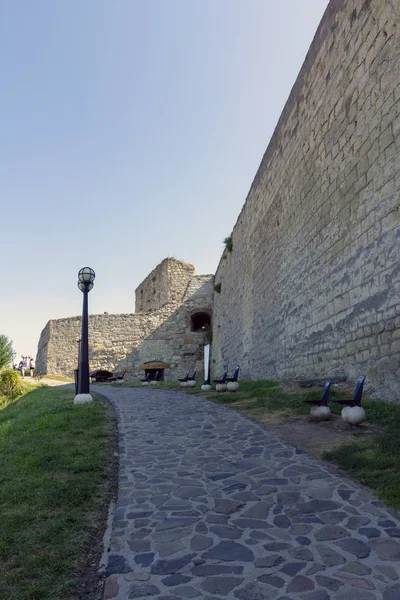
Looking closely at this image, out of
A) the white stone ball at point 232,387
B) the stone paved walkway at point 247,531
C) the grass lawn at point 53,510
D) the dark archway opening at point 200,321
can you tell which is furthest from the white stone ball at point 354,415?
the dark archway opening at point 200,321

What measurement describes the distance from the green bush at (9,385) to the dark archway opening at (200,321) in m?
11.4

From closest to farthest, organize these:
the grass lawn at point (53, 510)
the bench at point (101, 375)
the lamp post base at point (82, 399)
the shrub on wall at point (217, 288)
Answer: the grass lawn at point (53, 510) → the lamp post base at point (82, 399) → the shrub on wall at point (217, 288) → the bench at point (101, 375)

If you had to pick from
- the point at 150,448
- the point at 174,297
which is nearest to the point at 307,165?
the point at 150,448

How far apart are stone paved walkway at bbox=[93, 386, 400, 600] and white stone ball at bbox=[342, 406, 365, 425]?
87 centimetres

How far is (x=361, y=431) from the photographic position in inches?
200

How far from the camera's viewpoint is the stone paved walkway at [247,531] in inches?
91.4

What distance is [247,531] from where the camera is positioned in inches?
119

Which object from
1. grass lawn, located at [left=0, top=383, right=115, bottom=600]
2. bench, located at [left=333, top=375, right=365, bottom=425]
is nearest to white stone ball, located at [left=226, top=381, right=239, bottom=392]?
grass lawn, located at [left=0, top=383, right=115, bottom=600]

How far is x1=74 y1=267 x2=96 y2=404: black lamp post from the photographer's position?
32.5 ft

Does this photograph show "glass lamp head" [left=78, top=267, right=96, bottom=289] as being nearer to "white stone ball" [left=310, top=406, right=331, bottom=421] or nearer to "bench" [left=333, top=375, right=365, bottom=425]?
→ "white stone ball" [left=310, top=406, right=331, bottom=421]

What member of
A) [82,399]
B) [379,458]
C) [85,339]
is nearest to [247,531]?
[379,458]

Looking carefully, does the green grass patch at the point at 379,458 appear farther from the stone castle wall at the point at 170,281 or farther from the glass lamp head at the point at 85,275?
the stone castle wall at the point at 170,281

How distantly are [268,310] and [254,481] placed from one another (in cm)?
938

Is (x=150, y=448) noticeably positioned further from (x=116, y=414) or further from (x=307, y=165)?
(x=307, y=165)
